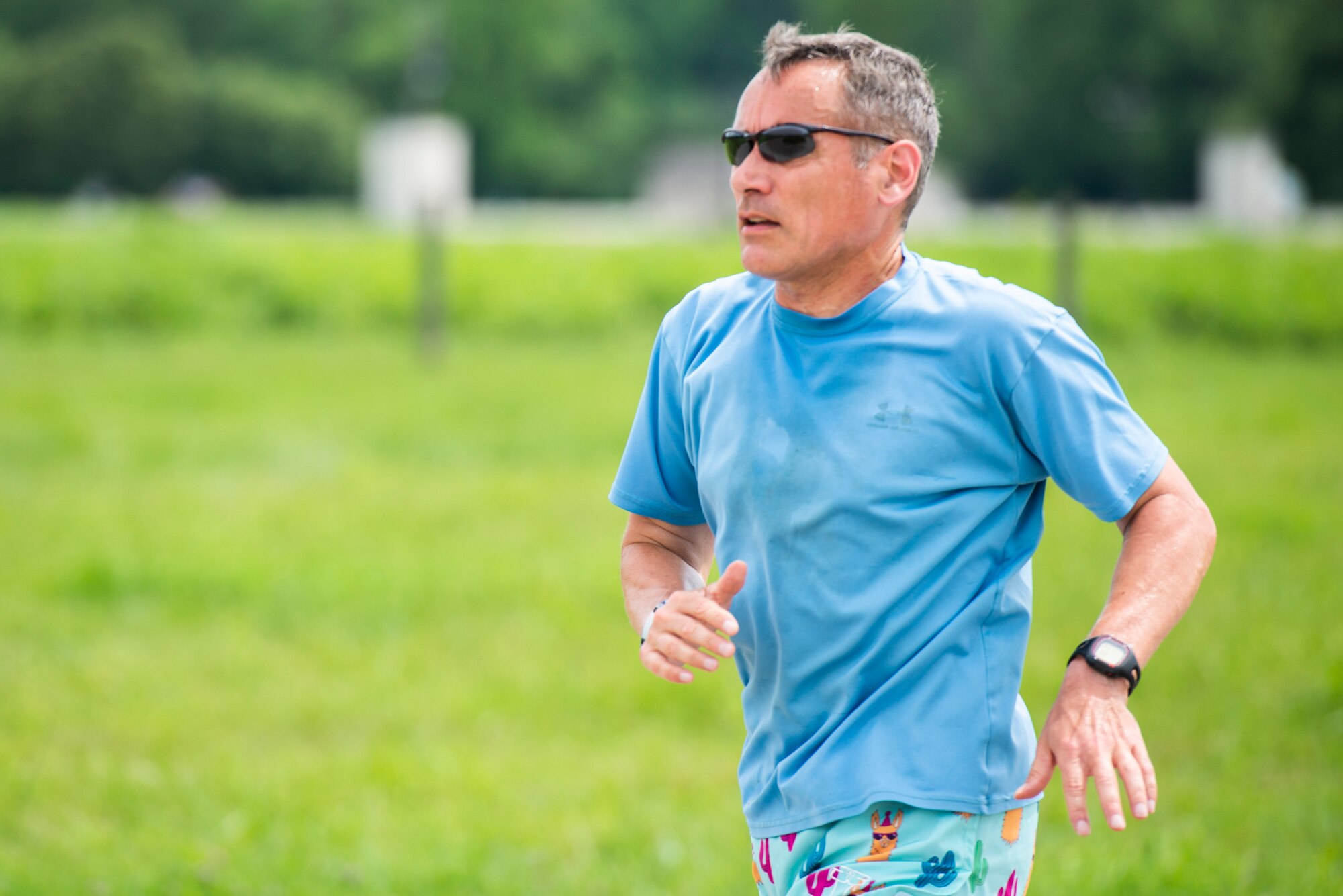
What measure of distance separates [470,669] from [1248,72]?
4372cm

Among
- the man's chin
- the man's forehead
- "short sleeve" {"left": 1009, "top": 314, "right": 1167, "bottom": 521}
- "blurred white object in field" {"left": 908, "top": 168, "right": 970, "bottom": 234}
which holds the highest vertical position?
the man's forehead

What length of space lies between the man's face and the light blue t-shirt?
Result: 108 mm

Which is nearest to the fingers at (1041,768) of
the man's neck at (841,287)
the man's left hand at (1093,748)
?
the man's left hand at (1093,748)

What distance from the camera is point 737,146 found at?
2.43 meters

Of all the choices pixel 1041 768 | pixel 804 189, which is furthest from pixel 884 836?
pixel 804 189

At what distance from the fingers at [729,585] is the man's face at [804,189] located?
0.47 metres

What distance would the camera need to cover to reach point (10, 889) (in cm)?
431

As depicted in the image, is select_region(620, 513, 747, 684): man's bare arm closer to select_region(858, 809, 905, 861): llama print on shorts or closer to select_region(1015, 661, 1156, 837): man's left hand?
select_region(858, 809, 905, 861): llama print on shorts

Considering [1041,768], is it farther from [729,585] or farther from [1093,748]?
[729,585]

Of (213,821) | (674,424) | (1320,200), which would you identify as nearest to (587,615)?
(213,821)

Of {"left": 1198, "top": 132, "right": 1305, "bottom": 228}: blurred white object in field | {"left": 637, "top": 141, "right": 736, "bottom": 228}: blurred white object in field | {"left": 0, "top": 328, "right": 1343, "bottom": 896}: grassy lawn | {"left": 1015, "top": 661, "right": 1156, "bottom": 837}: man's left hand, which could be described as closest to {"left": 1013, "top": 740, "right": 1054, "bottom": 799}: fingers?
{"left": 1015, "top": 661, "right": 1156, "bottom": 837}: man's left hand

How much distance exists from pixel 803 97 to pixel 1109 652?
3.12 feet

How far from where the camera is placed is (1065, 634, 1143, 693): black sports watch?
7.06ft

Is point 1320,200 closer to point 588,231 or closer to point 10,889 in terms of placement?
point 588,231
